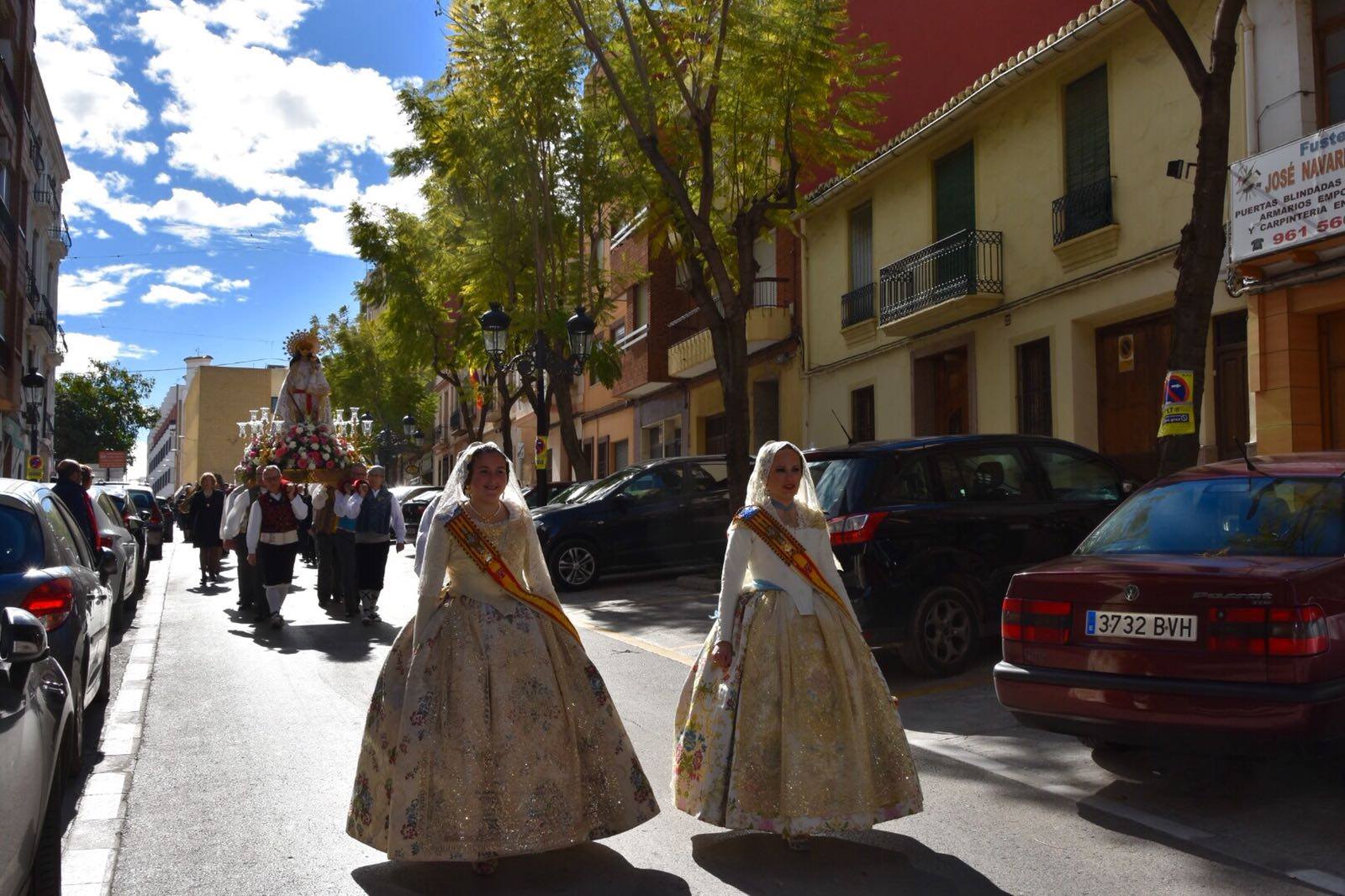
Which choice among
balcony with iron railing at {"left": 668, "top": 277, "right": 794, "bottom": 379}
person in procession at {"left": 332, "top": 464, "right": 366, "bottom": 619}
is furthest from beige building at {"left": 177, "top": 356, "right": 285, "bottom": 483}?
person in procession at {"left": 332, "top": 464, "right": 366, "bottom": 619}

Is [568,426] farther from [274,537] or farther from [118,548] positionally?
[118,548]

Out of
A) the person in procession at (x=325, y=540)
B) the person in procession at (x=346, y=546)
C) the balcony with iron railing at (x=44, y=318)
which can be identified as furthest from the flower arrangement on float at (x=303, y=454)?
the balcony with iron railing at (x=44, y=318)

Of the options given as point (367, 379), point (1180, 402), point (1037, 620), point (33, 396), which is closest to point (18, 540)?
point (1037, 620)

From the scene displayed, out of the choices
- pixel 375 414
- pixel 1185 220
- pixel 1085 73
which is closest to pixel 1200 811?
pixel 1185 220

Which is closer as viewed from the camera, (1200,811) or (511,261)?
(1200,811)

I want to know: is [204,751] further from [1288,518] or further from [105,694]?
[1288,518]

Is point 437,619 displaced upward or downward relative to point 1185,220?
downward

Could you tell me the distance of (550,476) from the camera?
42.1 m

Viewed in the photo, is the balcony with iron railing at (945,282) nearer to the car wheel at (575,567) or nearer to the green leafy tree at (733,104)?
the green leafy tree at (733,104)

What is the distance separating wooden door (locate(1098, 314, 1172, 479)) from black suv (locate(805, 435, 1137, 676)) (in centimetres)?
641

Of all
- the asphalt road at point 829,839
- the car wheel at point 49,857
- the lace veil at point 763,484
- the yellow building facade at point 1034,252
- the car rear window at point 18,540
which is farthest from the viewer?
the yellow building facade at point 1034,252

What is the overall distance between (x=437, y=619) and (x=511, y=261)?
19691mm

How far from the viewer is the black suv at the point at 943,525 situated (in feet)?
27.2

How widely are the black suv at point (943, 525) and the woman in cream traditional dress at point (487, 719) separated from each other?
150 inches
